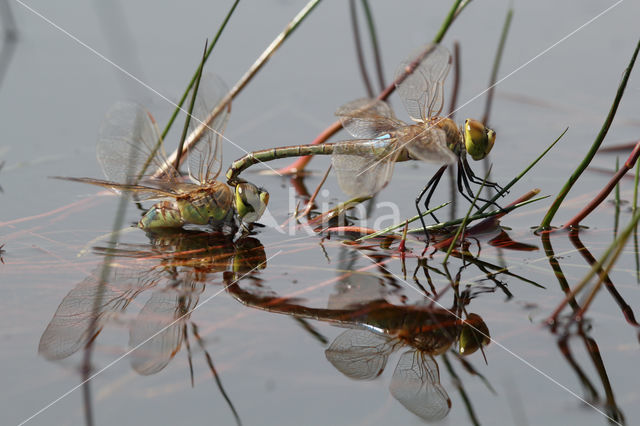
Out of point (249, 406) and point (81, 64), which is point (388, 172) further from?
point (81, 64)

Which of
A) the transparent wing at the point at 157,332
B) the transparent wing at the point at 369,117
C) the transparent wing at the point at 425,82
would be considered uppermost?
the transparent wing at the point at 425,82

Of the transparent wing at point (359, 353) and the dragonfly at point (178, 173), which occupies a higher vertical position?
the dragonfly at point (178, 173)

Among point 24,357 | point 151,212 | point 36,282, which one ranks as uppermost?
point 151,212

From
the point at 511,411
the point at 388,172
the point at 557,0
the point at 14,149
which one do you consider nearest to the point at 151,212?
the point at 388,172

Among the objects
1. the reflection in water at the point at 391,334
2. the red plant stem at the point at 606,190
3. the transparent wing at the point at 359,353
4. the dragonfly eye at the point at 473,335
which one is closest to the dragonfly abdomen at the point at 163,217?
the reflection in water at the point at 391,334

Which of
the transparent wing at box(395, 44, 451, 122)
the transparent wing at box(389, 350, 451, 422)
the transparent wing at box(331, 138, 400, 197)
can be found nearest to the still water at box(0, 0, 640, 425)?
the transparent wing at box(389, 350, 451, 422)

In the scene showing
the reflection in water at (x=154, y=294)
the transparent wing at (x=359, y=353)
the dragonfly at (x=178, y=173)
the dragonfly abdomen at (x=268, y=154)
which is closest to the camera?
the transparent wing at (x=359, y=353)

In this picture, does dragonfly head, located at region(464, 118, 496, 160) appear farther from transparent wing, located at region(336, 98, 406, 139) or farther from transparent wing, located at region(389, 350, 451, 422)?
transparent wing, located at region(389, 350, 451, 422)

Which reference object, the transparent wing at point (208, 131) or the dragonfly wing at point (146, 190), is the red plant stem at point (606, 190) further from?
the dragonfly wing at point (146, 190)
